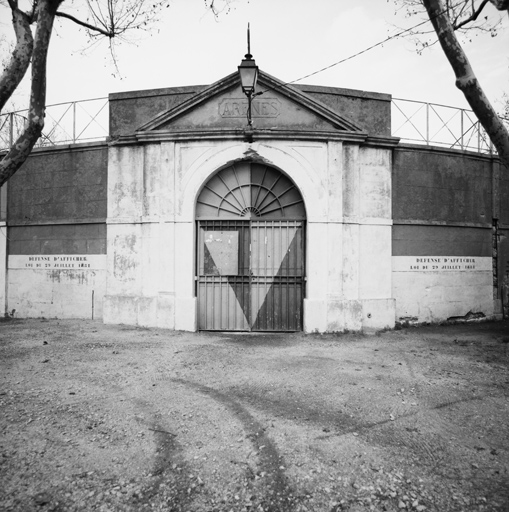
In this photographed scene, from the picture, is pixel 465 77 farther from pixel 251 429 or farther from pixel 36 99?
pixel 36 99

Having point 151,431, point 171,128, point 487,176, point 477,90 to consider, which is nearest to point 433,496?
point 151,431

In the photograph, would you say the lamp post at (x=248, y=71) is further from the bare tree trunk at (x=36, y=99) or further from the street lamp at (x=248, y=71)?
the bare tree trunk at (x=36, y=99)

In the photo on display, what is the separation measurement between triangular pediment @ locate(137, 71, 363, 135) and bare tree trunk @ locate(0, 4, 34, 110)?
293 cm

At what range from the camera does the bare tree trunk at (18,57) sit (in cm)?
568

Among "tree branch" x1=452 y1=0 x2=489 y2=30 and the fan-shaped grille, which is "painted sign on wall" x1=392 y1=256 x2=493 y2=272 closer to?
the fan-shaped grille

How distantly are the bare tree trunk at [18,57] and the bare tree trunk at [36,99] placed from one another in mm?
284

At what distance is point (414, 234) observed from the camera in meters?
9.39

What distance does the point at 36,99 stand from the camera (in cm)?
570

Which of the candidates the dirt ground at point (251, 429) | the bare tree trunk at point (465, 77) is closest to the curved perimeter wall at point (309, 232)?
the dirt ground at point (251, 429)

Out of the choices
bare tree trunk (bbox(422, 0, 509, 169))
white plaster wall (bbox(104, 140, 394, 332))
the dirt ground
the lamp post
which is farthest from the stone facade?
bare tree trunk (bbox(422, 0, 509, 169))

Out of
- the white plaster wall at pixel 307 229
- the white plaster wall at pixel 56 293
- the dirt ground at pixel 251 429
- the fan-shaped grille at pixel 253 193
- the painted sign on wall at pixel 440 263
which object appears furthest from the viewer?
the white plaster wall at pixel 56 293

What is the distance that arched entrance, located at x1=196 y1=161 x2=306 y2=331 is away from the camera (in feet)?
28.7

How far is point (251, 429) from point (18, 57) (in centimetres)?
640

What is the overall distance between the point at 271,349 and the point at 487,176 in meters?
7.98
